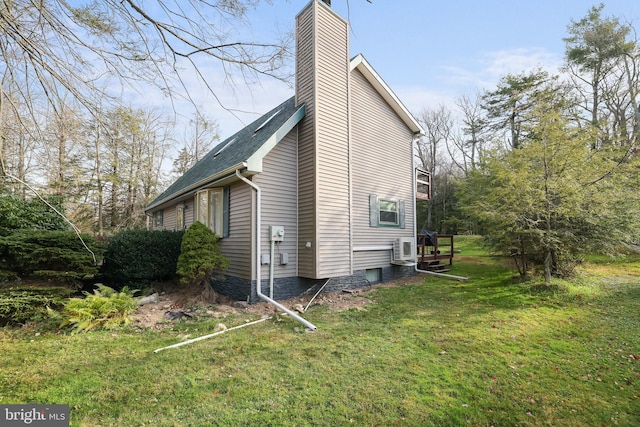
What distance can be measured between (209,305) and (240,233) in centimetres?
179

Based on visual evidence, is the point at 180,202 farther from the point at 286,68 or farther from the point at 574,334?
the point at 574,334

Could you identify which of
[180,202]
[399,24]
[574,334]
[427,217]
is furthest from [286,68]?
[427,217]

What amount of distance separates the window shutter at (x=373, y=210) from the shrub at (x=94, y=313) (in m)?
6.38

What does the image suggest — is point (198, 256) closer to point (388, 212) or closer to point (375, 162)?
point (375, 162)

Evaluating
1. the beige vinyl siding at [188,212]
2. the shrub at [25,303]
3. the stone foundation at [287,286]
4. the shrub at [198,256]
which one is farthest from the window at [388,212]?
the shrub at [25,303]

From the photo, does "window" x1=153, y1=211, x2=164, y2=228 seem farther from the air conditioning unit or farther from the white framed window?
the air conditioning unit

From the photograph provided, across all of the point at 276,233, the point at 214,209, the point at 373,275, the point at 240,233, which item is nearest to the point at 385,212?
the point at 373,275

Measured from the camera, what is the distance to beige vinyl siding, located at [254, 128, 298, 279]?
22.8 feet

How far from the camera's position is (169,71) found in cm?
321

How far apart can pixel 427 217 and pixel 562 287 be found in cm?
2167

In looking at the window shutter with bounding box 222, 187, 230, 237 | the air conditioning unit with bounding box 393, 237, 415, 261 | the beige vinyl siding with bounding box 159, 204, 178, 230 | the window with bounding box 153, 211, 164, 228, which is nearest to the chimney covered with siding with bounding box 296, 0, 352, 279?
the window shutter with bounding box 222, 187, 230, 237

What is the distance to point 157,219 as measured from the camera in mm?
15047

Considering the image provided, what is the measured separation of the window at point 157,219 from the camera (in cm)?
1444

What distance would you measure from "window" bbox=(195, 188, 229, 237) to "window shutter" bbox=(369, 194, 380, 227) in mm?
4192
